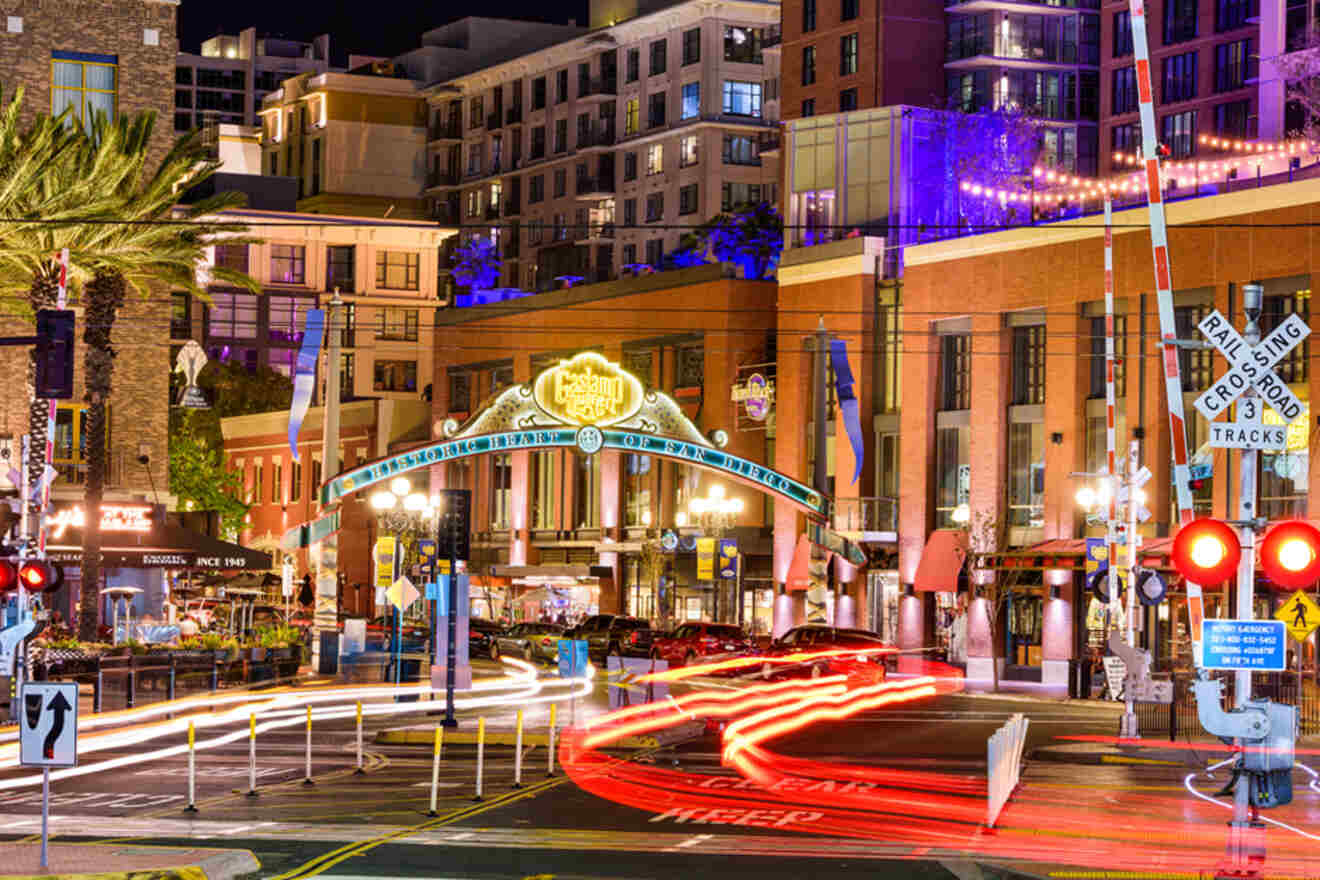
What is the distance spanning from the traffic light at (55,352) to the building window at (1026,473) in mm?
46170

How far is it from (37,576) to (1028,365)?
1771 inches

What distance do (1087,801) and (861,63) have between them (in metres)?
72.5

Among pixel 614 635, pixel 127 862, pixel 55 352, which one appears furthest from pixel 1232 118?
pixel 127 862

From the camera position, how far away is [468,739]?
3634cm

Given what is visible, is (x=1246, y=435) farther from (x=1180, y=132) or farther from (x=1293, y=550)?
(x=1180, y=132)

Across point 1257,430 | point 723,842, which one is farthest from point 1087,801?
point 1257,430

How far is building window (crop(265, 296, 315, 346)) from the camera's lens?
404ft

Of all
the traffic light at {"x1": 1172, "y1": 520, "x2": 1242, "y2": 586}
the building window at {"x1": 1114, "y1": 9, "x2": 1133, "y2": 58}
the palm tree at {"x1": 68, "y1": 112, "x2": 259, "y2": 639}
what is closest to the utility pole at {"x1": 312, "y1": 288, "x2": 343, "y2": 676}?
the palm tree at {"x1": 68, "y1": 112, "x2": 259, "y2": 639}

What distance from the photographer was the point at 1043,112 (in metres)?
109

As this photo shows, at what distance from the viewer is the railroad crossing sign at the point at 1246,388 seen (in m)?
17.4

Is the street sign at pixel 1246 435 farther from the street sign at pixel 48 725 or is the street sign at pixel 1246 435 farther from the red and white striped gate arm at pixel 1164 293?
the street sign at pixel 48 725

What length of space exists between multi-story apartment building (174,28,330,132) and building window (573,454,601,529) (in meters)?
99.1

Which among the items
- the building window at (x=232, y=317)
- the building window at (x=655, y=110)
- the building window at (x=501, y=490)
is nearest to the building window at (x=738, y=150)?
the building window at (x=655, y=110)

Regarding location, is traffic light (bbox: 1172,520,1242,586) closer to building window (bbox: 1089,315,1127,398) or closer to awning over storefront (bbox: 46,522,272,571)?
awning over storefront (bbox: 46,522,272,571)
